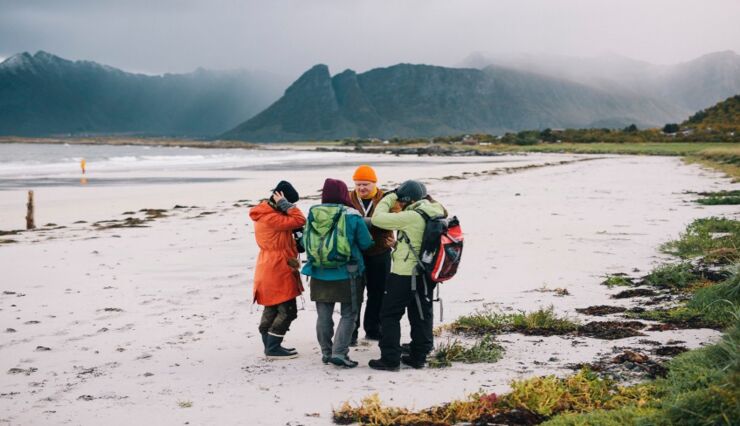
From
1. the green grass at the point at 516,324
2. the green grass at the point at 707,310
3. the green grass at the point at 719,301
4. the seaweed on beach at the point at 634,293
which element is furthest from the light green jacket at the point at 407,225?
the seaweed on beach at the point at 634,293

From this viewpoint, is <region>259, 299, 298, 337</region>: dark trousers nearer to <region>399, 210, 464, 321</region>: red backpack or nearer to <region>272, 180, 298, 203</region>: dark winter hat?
<region>272, 180, 298, 203</region>: dark winter hat

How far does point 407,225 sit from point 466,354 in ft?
4.52

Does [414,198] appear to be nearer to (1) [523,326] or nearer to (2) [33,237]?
(1) [523,326]

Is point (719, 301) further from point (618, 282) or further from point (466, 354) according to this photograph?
point (466, 354)

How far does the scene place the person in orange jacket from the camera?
6289 mm

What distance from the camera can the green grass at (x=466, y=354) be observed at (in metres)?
6.13

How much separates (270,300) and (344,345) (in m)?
0.85

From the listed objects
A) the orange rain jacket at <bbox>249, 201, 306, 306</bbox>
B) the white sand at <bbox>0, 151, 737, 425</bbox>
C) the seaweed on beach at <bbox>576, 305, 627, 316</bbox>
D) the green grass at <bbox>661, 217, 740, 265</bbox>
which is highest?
the orange rain jacket at <bbox>249, 201, 306, 306</bbox>

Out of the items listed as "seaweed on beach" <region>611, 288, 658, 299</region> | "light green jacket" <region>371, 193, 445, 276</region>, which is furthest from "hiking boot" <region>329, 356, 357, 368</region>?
"seaweed on beach" <region>611, 288, 658, 299</region>

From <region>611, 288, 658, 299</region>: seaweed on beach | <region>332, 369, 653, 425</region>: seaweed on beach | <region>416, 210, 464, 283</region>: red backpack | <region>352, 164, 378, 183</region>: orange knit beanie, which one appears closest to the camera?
<region>332, 369, 653, 425</region>: seaweed on beach

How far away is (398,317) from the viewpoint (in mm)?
6141

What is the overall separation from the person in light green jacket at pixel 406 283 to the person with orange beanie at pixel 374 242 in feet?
1.66

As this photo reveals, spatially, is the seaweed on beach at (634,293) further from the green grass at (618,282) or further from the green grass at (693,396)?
the green grass at (693,396)

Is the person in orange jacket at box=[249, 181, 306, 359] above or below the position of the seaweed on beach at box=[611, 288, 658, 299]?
above
